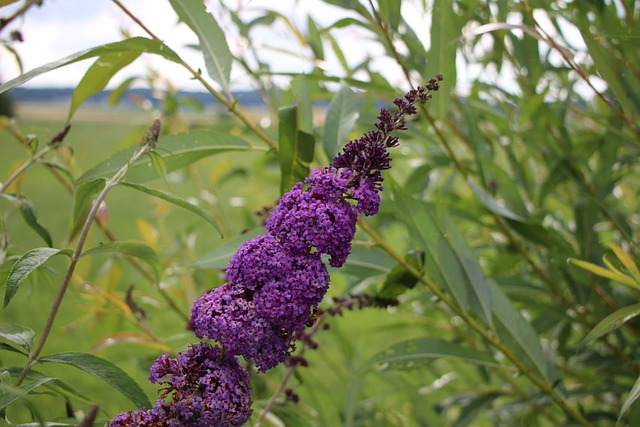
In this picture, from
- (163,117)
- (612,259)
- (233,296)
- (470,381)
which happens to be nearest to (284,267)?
(233,296)

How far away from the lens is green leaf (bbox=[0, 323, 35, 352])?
0.64 m

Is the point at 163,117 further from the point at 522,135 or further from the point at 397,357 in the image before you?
the point at 397,357

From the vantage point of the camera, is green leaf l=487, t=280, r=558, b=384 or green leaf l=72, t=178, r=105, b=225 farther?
green leaf l=487, t=280, r=558, b=384

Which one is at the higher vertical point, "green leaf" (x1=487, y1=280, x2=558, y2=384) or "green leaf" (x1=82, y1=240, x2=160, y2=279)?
"green leaf" (x1=82, y1=240, x2=160, y2=279)

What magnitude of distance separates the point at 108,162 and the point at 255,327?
15.3 inches

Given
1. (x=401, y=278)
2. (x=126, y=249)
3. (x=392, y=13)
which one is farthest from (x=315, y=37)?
(x=126, y=249)

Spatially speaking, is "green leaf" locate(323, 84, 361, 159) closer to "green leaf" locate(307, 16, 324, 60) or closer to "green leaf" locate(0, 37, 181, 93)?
"green leaf" locate(0, 37, 181, 93)

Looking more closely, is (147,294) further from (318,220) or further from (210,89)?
(318,220)

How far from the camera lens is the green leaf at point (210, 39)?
0.82 meters

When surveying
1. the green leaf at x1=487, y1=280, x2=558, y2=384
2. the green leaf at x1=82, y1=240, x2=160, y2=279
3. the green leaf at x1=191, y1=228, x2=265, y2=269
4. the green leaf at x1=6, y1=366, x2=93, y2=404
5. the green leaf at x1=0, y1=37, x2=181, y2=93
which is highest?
the green leaf at x1=0, y1=37, x2=181, y2=93

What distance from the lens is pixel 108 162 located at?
830 mm

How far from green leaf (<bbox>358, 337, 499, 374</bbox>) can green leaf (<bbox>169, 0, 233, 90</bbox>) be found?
0.45m

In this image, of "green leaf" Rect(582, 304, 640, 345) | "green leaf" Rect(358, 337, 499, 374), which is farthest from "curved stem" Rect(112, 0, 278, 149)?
"green leaf" Rect(582, 304, 640, 345)

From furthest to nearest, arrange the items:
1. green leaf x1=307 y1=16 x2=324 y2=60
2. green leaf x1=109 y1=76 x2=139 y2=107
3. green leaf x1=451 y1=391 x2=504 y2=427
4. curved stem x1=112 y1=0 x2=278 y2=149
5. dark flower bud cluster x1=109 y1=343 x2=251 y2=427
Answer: green leaf x1=109 y1=76 x2=139 y2=107
green leaf x1=307 y1=16 x2=324 y2=60
green leaf x1=451 y1=391 x2=504 y2=427
curved stem x1=112 y1=0 x2=278 y2=149
dark flower bud cluster x1=109 y1=343 x2=251 y2=427
